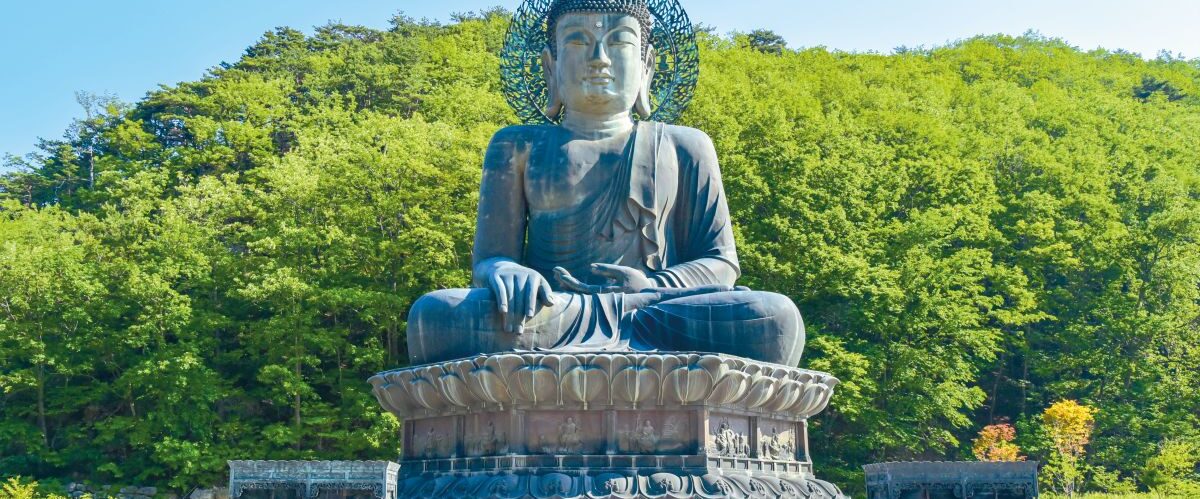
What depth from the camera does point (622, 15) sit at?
10164 mm

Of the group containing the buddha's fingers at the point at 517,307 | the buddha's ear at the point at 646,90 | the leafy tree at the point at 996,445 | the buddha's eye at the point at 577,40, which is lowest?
the leafy tree at the point at 996,445

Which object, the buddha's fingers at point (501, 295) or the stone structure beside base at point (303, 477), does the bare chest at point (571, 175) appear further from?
the stone structure beside base at point (303, 477)

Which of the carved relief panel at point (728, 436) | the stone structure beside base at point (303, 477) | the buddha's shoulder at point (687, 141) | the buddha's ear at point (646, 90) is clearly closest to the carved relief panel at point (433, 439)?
the carved relief panel at point (728, 436)

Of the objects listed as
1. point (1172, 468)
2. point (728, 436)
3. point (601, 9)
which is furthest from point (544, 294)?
point (1172, 468)

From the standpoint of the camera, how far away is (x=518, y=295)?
8.71 m

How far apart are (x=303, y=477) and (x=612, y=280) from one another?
8.54m

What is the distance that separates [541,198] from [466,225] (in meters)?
12.0

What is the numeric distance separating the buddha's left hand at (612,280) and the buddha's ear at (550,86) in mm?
1651

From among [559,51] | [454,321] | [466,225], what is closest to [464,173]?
[466,225]

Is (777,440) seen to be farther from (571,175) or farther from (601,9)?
(601,9)

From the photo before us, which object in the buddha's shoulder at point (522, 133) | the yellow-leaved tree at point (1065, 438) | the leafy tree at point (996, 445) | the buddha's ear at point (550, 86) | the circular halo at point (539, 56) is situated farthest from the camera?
the leafy tree at point (996, 445)

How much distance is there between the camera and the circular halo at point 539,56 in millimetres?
10906

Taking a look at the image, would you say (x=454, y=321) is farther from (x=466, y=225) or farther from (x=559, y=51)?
(x=466, y=225)

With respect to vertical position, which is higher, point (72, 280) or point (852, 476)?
point (72, 280)
